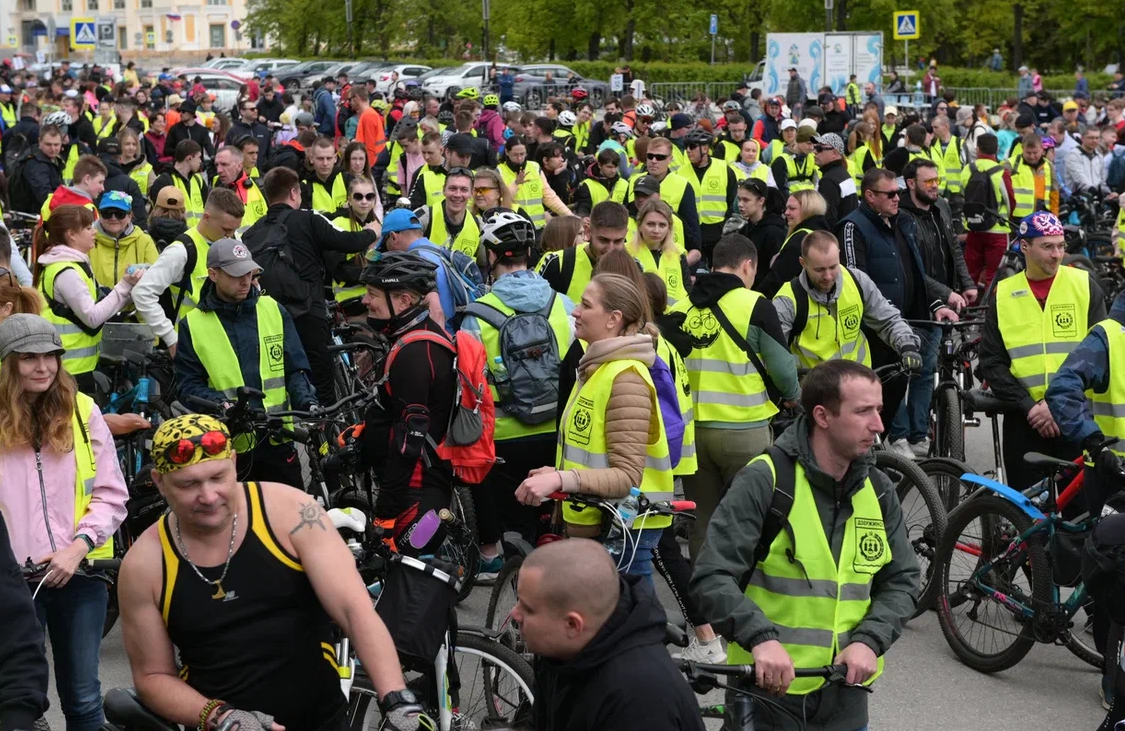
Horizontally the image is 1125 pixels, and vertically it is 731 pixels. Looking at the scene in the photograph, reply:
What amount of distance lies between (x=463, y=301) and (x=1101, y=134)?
1590cm

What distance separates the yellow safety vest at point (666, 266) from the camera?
9445 millimetres

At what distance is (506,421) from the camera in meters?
7.07

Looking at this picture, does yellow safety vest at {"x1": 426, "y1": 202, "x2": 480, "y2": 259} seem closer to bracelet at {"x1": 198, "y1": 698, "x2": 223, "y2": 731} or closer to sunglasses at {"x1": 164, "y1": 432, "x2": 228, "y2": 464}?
sunglasses at {"x1": 164, "y1": 432, "x2": 228, "y2": 464}

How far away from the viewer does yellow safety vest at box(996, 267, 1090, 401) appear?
7621 mm

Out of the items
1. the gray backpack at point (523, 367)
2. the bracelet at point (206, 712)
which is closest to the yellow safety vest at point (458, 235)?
the gray backpack at point (523, 367)

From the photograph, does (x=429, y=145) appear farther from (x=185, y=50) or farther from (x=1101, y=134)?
(x=185, y=50)

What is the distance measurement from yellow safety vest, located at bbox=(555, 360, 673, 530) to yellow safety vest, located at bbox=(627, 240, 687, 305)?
3399 millimetres

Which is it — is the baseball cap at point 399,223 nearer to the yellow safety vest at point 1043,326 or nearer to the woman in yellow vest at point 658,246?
the woman in yellow vest at point 658,246

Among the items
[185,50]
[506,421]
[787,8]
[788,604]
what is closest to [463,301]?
[506,421]

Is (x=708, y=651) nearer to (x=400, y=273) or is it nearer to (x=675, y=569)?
(x=675, y=569)

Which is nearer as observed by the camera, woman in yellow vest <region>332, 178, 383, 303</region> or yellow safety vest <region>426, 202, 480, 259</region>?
yellow safety vest <region>426, 202, 480, 259</region>

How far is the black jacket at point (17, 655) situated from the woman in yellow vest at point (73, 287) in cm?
472

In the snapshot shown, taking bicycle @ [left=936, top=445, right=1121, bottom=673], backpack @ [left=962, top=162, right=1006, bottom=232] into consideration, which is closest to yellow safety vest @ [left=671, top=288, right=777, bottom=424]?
bicycle @ [left=936, top=445, right=1121, bottom=673]

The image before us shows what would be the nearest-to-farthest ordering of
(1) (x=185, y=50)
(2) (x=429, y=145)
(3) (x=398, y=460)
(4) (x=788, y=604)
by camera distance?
(4) (x=788, y=604) < (3) (x=398, y=460) < (2) (x=429, y=145) < (1) (x=185, y=50)
